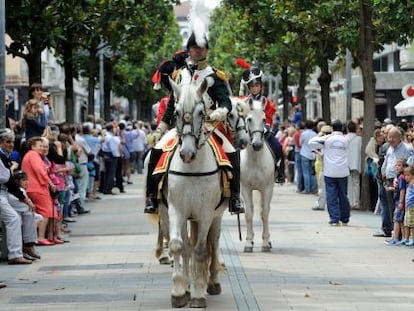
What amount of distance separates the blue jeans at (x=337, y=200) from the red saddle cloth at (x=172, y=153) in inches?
413

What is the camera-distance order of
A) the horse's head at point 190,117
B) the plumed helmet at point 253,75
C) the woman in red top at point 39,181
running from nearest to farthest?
the horse's head at point 190,117, the plumed helmet at point 253,75, the woman in red top at point 39,181

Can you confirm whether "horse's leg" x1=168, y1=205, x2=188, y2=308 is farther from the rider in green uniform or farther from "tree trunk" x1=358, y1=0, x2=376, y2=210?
"tree trunk" x1=358, y1=0, x2=376, y2=210

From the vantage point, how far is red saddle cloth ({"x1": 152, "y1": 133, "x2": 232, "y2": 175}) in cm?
1275

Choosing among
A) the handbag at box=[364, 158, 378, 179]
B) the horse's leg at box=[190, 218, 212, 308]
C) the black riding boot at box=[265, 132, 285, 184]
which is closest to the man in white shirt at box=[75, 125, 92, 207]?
the handbag at box=[364, 158, 378, 179]

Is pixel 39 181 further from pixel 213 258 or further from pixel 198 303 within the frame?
pixel 198 303

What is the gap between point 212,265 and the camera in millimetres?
13586

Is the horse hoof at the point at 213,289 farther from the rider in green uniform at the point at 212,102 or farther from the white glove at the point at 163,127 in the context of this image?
the white glove at the point at 163,127

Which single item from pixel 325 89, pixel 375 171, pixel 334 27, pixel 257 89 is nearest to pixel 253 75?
pixel 257 89

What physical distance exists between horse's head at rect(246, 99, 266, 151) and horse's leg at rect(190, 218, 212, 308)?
221 inches

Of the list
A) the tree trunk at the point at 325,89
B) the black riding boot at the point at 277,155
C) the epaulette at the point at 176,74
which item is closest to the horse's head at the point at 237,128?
the epaulette at the point at 176,74

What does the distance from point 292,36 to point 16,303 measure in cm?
2296

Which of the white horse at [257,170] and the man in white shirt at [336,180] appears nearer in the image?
the white horse at [257,170]

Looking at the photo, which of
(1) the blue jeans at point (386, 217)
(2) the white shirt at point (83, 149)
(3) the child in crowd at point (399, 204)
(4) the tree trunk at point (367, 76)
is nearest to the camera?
(3) the child in crowd at point (399, 204)

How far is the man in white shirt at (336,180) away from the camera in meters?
23.3
